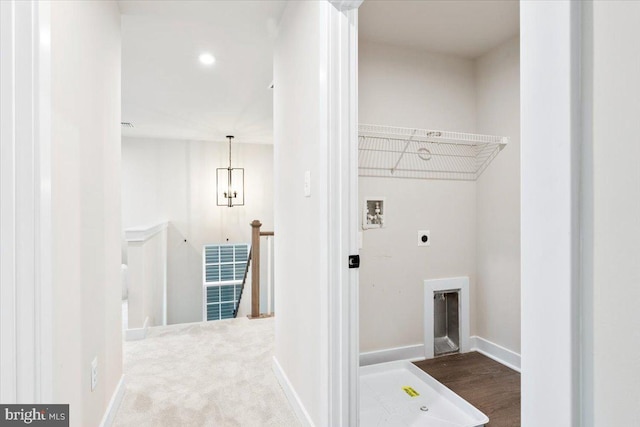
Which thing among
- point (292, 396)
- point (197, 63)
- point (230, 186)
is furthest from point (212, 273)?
point (292, 396)

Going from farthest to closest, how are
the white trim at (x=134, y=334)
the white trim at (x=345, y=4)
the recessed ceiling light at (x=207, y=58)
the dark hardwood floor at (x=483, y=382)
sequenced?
the white trim at (x=134, y=334), the recessed ceiling light at (x=207, y=58), the dark hardwood floor at (x=483, y=382), the white trim at (x=345, y=4)

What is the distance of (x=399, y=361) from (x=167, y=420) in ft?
5.07

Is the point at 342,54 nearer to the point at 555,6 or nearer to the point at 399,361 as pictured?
the point at 555,6

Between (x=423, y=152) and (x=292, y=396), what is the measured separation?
1.94 meters

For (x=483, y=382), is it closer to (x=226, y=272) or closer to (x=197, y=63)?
(x=197, y=63)

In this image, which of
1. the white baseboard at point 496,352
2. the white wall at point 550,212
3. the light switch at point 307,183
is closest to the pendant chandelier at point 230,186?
the white baseboard at point 496,352

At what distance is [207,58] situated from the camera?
296cm

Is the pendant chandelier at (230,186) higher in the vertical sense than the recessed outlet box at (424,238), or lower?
higher

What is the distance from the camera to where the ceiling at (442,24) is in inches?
84.1

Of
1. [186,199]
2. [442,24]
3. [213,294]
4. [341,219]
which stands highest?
[442,24]

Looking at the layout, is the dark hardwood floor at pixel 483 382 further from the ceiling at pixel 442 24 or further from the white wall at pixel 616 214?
the ceiling at pixel 442 24

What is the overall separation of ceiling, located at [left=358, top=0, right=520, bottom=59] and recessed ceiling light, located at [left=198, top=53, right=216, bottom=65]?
132cm
